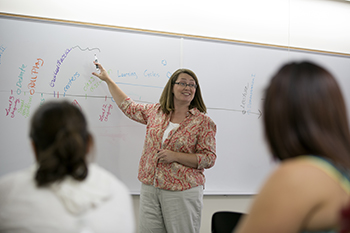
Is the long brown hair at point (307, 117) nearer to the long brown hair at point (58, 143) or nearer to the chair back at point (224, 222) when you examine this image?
the long brown hair at point (58, 143)

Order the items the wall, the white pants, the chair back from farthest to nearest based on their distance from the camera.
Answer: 1. the wall
2. the white pants
3. the chair back

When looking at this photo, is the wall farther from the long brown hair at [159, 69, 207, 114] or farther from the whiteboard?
the long brown hair at [159, 69, 207, 114]

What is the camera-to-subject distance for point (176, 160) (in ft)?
6.23

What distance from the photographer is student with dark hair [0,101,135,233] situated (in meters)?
0.83

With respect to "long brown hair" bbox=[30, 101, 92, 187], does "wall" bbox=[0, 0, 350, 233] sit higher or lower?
higher

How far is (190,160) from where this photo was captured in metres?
1.92

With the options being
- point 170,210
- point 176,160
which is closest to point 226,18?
point 176,160

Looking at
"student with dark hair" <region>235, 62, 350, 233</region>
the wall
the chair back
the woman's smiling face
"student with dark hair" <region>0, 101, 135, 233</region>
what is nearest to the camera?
"student with dark hair" <region>235, 62, 350, 233</region>

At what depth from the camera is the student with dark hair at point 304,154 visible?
0.65m

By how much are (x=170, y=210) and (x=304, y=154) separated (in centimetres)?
130

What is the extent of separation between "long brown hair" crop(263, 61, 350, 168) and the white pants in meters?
1.21

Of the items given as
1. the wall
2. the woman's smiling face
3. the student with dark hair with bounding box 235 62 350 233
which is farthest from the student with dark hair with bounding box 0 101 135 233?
the wall

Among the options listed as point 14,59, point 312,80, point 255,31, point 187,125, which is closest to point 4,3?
point 14,59

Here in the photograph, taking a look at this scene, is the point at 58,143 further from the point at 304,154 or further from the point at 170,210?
the point at 170,210
